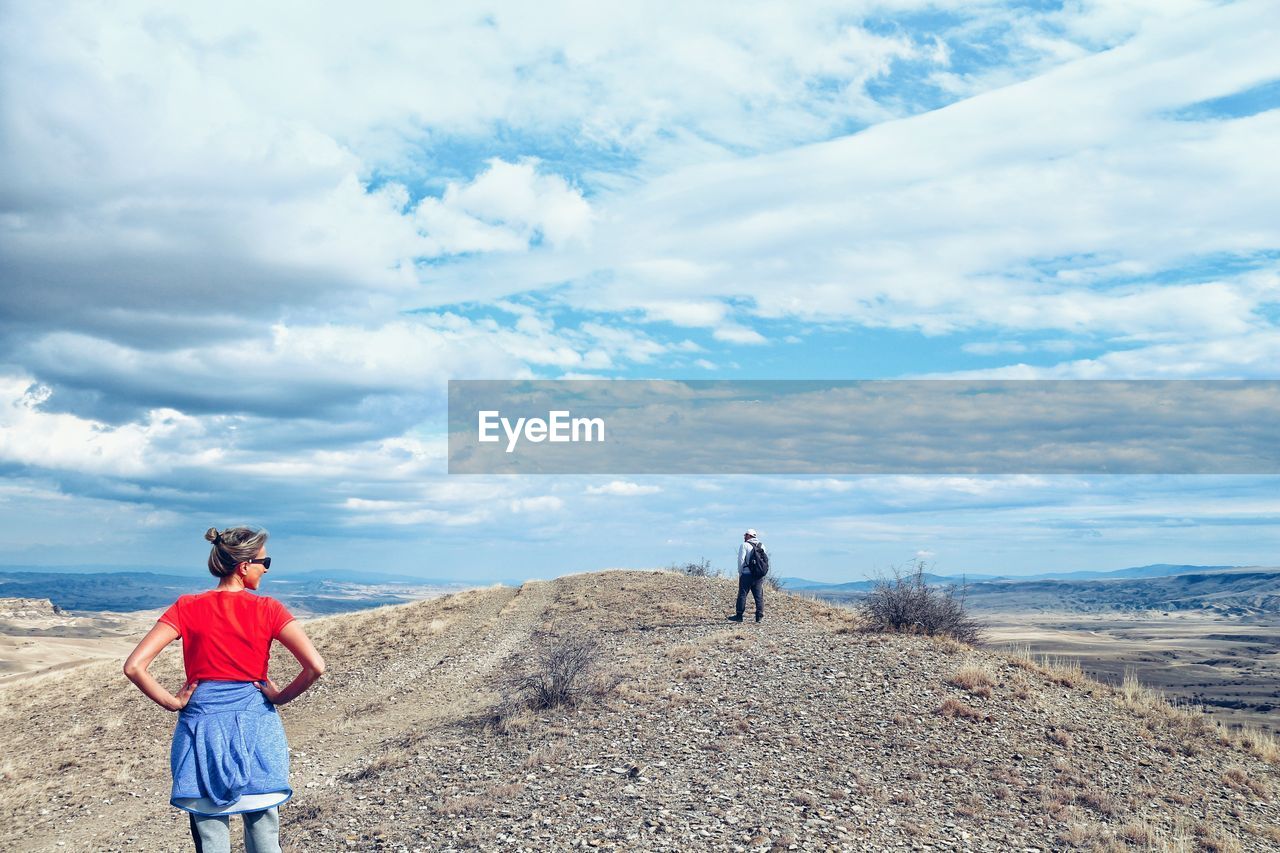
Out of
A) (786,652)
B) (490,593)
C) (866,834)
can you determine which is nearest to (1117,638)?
(490,593)

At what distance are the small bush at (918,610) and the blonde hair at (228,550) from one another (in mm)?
16497

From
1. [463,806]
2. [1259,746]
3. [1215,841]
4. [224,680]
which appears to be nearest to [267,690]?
[224,680]

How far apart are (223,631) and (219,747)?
2.07 feet

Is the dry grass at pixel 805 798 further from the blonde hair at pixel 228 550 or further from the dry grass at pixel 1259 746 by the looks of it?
the dry grass at pixel 1259 746

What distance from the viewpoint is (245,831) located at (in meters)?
5.26

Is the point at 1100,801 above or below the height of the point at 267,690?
below

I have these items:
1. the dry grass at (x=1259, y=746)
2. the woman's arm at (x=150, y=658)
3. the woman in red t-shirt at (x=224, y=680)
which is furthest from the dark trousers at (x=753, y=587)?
the woman's arm at (x=150, y=658)

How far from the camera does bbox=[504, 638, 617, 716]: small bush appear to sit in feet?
49.2

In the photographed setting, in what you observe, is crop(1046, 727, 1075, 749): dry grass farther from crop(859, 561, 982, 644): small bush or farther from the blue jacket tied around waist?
the blue jacket tied around waist

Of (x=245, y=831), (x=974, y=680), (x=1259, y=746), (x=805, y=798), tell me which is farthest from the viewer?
(x=974, y=680)

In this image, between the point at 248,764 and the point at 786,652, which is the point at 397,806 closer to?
the point at 248,764

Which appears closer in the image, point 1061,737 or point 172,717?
point 1061,737

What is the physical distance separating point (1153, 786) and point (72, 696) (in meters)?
23.9

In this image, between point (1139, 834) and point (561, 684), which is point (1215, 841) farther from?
point (561, 684)
